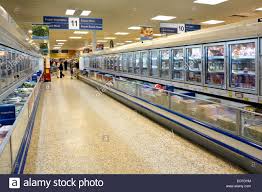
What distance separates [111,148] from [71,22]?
26.3 ft

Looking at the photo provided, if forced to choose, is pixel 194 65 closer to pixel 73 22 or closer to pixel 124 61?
pixel 124 61

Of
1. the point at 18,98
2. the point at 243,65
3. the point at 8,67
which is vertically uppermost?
the point at 8,67

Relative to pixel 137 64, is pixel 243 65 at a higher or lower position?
lower

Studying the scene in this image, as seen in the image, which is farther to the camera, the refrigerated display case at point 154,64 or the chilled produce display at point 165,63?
the refrigerated display case at point 154,64

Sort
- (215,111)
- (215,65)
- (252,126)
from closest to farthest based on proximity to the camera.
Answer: (252,126)
(215,111)
(215,65)

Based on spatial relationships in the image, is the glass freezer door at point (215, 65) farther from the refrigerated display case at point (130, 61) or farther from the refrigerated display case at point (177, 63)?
the refrigerated display case at point (130, 61)

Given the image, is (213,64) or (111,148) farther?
(213,64)

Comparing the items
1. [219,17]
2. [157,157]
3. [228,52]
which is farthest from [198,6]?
[157,157]

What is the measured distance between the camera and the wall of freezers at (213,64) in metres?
5.22

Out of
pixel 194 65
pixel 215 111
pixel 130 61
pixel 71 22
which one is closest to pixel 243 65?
pixel 215 111

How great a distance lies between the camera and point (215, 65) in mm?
6398

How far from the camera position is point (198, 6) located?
1087cm

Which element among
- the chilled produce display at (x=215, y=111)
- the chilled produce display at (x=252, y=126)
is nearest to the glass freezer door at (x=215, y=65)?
the chilled produce display at (x=215, y=111)

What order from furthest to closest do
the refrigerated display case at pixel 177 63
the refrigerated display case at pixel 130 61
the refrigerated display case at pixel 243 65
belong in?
the refrigerated display case at pixel 130 61, the refrigerated display case at pixel 177 63, the refrigerated display case at pixel 243 65
